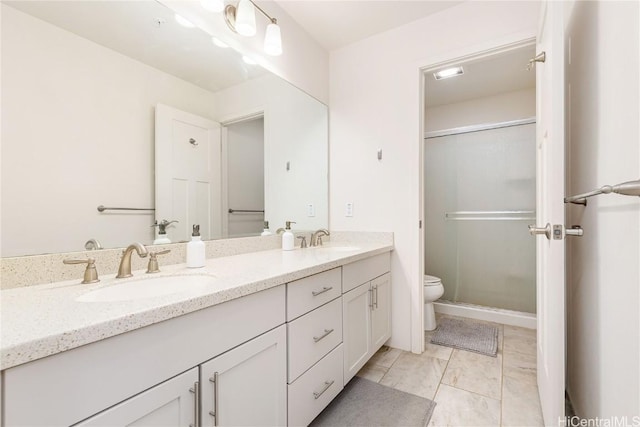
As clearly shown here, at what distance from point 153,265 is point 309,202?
4.26ft

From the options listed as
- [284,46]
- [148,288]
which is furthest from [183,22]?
[148,288]

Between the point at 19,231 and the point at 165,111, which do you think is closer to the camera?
the point at 19,231

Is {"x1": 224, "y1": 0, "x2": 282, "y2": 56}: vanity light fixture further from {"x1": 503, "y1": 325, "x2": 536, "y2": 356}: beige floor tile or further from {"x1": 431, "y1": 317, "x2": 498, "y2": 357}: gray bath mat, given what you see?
{"x1": 503, "y1": 325, "x2": 536, "y2": 356}: beige floor tile

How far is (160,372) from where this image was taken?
71 centimetres

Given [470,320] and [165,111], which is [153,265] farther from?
[470,320]

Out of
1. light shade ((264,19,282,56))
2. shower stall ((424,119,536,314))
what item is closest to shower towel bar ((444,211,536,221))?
shower stall ((424,119,536,314))

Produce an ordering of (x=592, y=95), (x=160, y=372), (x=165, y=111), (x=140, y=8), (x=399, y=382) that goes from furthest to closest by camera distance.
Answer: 1. (x=399, y=382)
2. (x=165, y=111)
3. (x=140, y=8)
4. (x=592, y=95)
5. (x=160, y=372)

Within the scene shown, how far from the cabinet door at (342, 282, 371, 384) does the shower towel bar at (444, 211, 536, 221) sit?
1.81 m

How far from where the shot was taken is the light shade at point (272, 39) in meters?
1.69

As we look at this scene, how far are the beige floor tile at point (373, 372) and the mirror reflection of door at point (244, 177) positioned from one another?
1.09 m

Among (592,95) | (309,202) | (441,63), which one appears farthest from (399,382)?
(441,63)

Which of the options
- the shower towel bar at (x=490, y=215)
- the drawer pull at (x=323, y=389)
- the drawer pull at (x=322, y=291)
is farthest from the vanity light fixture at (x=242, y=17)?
the shower towel bar at (x=490, y=215)

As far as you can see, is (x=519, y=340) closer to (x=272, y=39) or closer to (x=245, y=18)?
(x=272, y=39)

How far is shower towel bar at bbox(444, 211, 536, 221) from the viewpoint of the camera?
9.01ft
